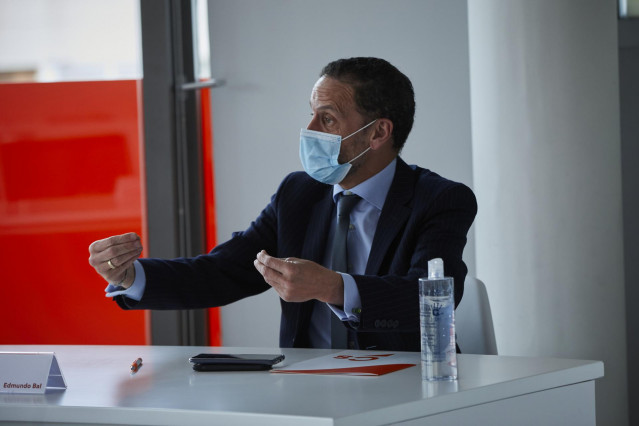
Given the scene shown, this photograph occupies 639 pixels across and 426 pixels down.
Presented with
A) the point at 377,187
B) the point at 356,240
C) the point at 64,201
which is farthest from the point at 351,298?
the point at 64,201

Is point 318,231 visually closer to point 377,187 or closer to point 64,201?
point 377,187

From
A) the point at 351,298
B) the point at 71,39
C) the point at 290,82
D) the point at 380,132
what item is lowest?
the point at 351,298

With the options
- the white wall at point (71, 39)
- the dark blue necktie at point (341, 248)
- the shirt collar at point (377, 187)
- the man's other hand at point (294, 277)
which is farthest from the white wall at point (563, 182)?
the white wall at point (71, 39)

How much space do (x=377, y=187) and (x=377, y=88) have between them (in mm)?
303

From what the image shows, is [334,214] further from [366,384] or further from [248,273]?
[366,384]

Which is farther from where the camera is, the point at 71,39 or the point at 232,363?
the point at 71,39

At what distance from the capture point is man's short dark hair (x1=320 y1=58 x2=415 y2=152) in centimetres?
233

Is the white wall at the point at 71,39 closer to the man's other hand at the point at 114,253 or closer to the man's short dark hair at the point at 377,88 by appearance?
the man's short dark hair at the point at 377,88

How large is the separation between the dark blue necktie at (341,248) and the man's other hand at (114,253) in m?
0.55

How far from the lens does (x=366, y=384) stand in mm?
1458

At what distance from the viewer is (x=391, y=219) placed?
217cm

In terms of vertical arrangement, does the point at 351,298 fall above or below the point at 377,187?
below

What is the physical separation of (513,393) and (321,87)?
1.20 metres

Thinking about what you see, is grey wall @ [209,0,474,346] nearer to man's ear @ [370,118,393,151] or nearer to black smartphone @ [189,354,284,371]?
man's ear @ [370,118,393,151]
